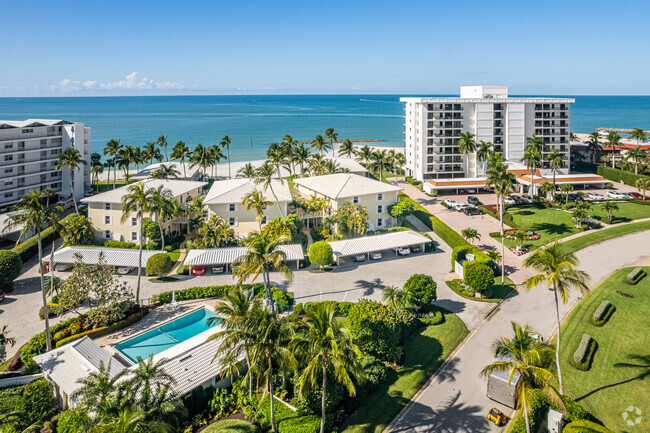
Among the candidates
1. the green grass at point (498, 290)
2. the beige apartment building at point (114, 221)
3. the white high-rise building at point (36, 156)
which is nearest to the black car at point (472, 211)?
the green grass at point (498, 290)

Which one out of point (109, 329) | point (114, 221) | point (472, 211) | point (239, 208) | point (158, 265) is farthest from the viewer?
point (472, 211)

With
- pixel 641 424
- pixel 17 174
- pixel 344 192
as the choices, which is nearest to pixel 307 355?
pixel 641 424

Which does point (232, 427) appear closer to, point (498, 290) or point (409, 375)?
point (409, 375)

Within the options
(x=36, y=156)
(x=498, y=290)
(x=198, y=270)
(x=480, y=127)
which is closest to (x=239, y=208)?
(x=198, y=270)

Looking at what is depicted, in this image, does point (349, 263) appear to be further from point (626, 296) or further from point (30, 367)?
point (30, 367)

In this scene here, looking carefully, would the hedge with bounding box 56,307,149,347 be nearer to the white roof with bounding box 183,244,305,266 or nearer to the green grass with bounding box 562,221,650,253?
the white roof with bounding box 183,244,305,266

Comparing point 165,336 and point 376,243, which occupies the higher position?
point 376,243
